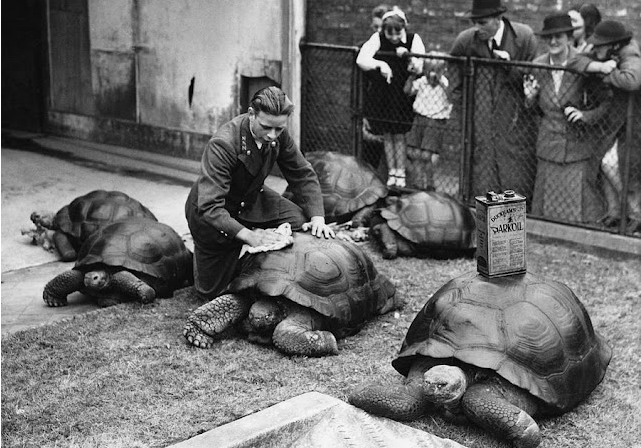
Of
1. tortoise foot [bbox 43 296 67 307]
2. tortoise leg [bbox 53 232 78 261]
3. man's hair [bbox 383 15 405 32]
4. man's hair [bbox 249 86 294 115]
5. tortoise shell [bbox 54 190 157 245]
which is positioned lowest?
tortoise foot [bbox 43 296 67 307]

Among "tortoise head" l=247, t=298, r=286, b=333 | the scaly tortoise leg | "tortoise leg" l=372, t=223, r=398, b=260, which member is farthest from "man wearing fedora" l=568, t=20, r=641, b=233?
the scaly tortoise leg

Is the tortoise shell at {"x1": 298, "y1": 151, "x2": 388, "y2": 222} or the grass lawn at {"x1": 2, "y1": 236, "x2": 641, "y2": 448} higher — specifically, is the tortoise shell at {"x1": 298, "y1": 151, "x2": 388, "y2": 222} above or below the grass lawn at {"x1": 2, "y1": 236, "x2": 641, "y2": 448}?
above

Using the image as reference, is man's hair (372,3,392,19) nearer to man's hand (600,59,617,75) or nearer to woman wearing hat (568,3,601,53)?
woman wearing hat (568,3,601,53)

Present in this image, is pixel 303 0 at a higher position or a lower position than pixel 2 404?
higher

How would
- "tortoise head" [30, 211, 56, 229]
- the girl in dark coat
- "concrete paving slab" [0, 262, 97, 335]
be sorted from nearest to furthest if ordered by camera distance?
1. "concrete paving slab" [0, 262, 97, 335]
2. "tortoise head" [30, 211, 56, 229]
3. the girl in dark coat

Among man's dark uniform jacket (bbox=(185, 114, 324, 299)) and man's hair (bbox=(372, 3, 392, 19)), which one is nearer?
man's dark uniform jacket (bbox=(185, 114, 324, 299))

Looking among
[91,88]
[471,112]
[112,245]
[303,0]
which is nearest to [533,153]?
[471,112]

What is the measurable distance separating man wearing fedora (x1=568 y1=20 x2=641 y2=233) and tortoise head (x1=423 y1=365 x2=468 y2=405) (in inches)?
173

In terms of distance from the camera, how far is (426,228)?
28.6ft

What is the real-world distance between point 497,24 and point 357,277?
158 inches

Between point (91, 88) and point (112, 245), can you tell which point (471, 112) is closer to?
point (112, 245)

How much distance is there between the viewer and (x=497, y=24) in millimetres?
9742

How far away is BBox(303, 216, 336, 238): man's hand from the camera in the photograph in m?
6.98

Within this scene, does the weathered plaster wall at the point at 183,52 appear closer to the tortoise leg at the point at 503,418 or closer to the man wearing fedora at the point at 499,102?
the man wearing fedora at the point at 499,102
